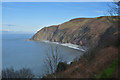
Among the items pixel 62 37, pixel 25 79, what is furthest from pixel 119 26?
pixel 62 37

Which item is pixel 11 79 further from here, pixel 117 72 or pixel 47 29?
pixel 47 29

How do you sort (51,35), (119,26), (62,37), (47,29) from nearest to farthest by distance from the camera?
(119,26) < (62,37) < (51,35) < (47,29)

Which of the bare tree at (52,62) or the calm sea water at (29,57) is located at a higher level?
the bare tree at (52,62)

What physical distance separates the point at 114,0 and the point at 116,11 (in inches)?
48.3

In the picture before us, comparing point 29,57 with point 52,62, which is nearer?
point 52,62

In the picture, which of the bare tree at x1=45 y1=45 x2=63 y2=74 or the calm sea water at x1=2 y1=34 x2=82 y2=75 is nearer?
the bare tree at x1=45 y1=45 x2=63 y2=74

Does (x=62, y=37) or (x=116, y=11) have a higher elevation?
(x=116, y=11)

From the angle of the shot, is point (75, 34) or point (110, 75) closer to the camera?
point (110, 75)

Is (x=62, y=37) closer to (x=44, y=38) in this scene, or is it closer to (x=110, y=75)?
(x=44, y=38)

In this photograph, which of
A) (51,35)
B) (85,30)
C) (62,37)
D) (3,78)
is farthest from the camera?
(51,35)

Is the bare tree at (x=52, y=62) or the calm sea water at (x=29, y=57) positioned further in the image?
the calm sea water at (x=29, y=57)

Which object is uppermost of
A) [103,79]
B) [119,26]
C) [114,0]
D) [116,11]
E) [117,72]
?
[114,0]

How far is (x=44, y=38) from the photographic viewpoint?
13538cm

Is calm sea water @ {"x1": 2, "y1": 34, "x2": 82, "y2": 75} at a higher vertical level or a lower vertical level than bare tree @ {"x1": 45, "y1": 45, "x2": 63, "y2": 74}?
lower
